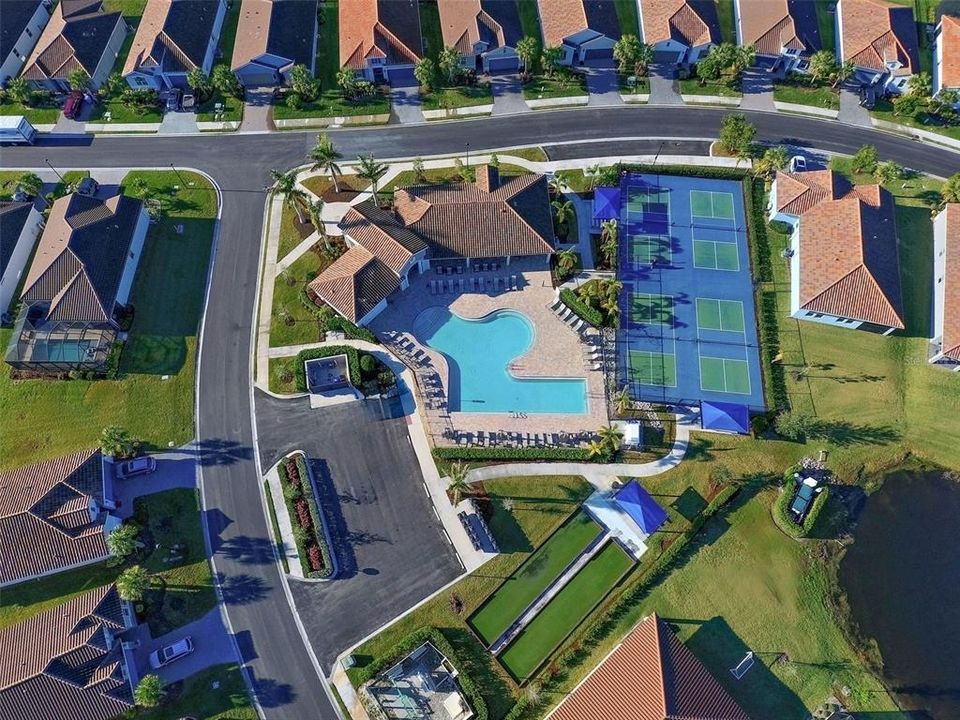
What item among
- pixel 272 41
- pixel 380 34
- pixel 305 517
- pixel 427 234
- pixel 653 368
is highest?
pixel 272 41

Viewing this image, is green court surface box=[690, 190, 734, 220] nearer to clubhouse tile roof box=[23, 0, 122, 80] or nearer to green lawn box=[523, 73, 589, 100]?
green lawn box=[523, 73, 589, 100]

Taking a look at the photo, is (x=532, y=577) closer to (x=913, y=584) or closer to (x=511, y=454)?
(x=511, y=454)

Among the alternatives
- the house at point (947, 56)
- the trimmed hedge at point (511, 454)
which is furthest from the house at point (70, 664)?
the house at point (947, 56)

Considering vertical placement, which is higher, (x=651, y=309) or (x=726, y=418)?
(x=651, y=309)

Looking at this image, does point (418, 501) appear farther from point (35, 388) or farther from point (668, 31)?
point (668, 31)

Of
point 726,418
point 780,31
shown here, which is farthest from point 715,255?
point 780,31

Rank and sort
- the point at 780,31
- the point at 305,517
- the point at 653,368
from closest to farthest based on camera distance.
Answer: the point at 305,517
the point at 653,368
the point at 780,31

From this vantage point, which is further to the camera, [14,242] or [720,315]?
[14,242]

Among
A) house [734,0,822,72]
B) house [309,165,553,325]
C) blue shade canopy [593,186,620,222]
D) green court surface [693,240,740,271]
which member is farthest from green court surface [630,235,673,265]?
house [734,0,822,72]
